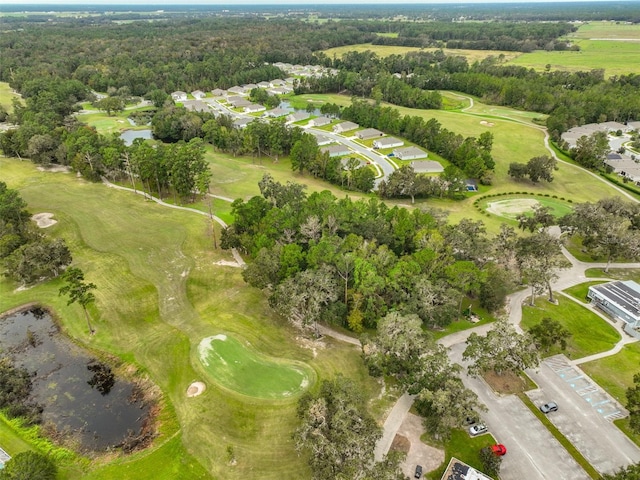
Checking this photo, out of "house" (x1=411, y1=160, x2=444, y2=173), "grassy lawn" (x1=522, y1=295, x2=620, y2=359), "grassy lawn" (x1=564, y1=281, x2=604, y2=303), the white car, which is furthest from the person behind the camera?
"house" (x1=411, y1=160, x2=444, y2=173)

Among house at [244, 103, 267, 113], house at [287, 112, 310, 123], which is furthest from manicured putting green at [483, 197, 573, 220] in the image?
house at [244, 103, 267, 113]

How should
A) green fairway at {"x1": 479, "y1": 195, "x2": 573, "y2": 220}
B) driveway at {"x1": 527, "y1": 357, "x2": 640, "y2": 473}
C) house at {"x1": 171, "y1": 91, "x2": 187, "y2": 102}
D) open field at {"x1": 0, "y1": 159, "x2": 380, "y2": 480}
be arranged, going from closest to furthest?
driveway at {"x1": 527, "y1": 357, "x2": 640, "y2": 473} < open field at {"x1": 0, "y1": 159, "x2": 380, "y2": 480} < green fairway at {"x1": 479, "y1": 195, "x2": 573, "y2": 220} < house at {"x1": 171, "y1": 91, "x2": 187, "y2": 102}

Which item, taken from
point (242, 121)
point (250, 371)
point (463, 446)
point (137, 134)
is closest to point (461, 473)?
point (463, 446)

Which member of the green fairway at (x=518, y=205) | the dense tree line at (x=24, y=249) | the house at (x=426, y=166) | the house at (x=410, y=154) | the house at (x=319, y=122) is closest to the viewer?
the dense tree line at (x=24, y=249)

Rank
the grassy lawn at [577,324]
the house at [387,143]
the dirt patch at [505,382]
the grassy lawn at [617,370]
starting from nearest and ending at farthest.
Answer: the dirt patch at [505,382], the grassy lawn at [617,370], the grassy lawn at [577,324], the house at [387,143]

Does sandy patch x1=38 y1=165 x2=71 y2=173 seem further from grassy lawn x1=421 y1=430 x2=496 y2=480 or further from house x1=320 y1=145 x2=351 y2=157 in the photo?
grassy lawn x1=421 y1=430 x2=496 y2=480

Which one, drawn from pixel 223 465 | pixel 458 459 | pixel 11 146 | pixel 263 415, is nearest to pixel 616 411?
pixel 458 459

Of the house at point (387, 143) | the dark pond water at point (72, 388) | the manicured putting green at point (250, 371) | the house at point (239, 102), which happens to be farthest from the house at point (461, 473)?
the house at point (239, 102)

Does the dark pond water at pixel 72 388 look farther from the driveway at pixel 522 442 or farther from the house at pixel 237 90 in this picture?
the house at pixel 237 90
